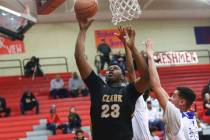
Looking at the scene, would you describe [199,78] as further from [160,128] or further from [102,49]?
[160,128]

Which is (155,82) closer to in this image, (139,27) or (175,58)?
(175,58)

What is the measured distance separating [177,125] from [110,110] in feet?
1.99

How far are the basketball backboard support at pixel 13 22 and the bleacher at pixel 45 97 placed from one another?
3543 millimetres

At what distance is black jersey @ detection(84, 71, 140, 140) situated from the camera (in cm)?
349

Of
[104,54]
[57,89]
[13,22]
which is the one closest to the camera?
[13,22]

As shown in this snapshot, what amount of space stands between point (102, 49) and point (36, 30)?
10.6ft

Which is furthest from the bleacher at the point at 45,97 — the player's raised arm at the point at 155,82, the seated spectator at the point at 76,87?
the player's raised arm at the point at 155,82

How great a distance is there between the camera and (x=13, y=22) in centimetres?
953

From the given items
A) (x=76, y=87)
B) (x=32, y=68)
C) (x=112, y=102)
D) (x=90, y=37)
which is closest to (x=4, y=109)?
(x=76, y=87)

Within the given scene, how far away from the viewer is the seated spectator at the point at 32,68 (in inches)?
632

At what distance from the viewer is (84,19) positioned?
136 inches

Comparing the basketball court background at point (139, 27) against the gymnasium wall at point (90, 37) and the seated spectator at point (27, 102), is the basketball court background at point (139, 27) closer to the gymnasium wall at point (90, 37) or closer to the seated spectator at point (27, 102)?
the gymnasium wall at point (90, 37)

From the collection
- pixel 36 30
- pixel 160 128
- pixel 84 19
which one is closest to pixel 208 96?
pixel 160 128

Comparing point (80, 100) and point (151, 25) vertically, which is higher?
point (151, 25)
